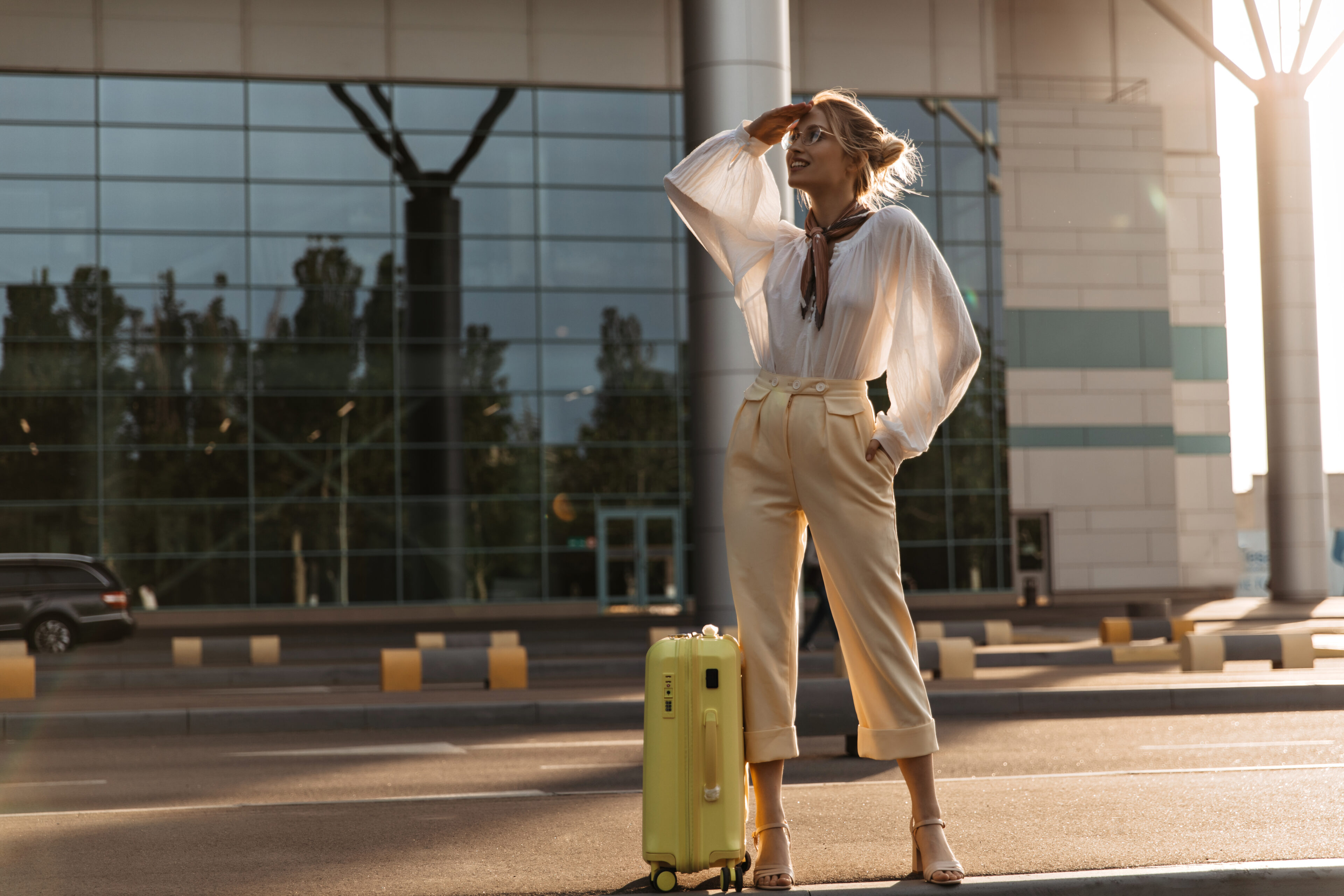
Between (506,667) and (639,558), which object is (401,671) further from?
(639,558)

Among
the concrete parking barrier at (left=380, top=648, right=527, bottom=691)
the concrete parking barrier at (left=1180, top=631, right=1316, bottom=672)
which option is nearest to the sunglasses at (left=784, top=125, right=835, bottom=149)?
the concrete parking barrier at (left=380, top=648, right=527, bottom=691)

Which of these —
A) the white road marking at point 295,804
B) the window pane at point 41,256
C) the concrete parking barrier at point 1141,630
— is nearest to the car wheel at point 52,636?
the window pane at point 41,256

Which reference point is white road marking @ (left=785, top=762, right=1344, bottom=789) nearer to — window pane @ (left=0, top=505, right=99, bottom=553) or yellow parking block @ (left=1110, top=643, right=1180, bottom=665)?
yellow parking block @ (left=1110, top=643, right=1180, bottom=665)

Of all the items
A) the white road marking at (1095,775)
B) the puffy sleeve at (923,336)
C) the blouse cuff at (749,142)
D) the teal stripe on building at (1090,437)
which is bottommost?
the white road marking at (1095,775)

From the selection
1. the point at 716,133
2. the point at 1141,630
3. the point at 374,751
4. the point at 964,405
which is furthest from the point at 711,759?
the point at 964,405

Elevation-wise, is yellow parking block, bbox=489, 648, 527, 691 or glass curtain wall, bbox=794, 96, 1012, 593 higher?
glass curtain wall, bbox=794, 96, 1012, 593

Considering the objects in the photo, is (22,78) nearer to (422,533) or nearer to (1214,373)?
(422,533)

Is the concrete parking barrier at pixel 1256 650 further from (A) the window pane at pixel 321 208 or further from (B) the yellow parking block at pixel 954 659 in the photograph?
(A) the window pane at pixel 321 208

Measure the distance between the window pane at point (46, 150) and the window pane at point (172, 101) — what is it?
732 mm

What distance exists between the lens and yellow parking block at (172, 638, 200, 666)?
1662 centimetres

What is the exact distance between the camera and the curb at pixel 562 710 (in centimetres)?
995

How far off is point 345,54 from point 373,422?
7926 mm

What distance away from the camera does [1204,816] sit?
5074mm

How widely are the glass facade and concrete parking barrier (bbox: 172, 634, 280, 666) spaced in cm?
1160
